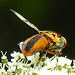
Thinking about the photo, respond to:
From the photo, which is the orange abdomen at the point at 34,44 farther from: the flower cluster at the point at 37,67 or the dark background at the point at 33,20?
the dark background at the point at 33,20

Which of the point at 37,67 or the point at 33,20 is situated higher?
the point at 33,20

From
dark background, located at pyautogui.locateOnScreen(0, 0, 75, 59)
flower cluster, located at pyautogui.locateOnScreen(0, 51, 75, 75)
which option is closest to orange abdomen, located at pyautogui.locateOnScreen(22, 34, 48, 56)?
flower cluster, located at pyautogui.locateOnScreen(0, 51, 75, 75)

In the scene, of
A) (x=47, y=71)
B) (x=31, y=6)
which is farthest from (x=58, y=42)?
(x=31, y=6)

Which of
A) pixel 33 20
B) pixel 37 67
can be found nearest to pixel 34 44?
pixel 37 67

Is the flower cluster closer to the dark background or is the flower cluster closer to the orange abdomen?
the orange abdomen

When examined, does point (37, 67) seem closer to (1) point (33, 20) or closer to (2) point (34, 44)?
(2) point (34, 44)

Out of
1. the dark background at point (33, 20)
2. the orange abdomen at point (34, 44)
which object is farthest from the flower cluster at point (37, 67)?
the dark background at point (33, 20)
